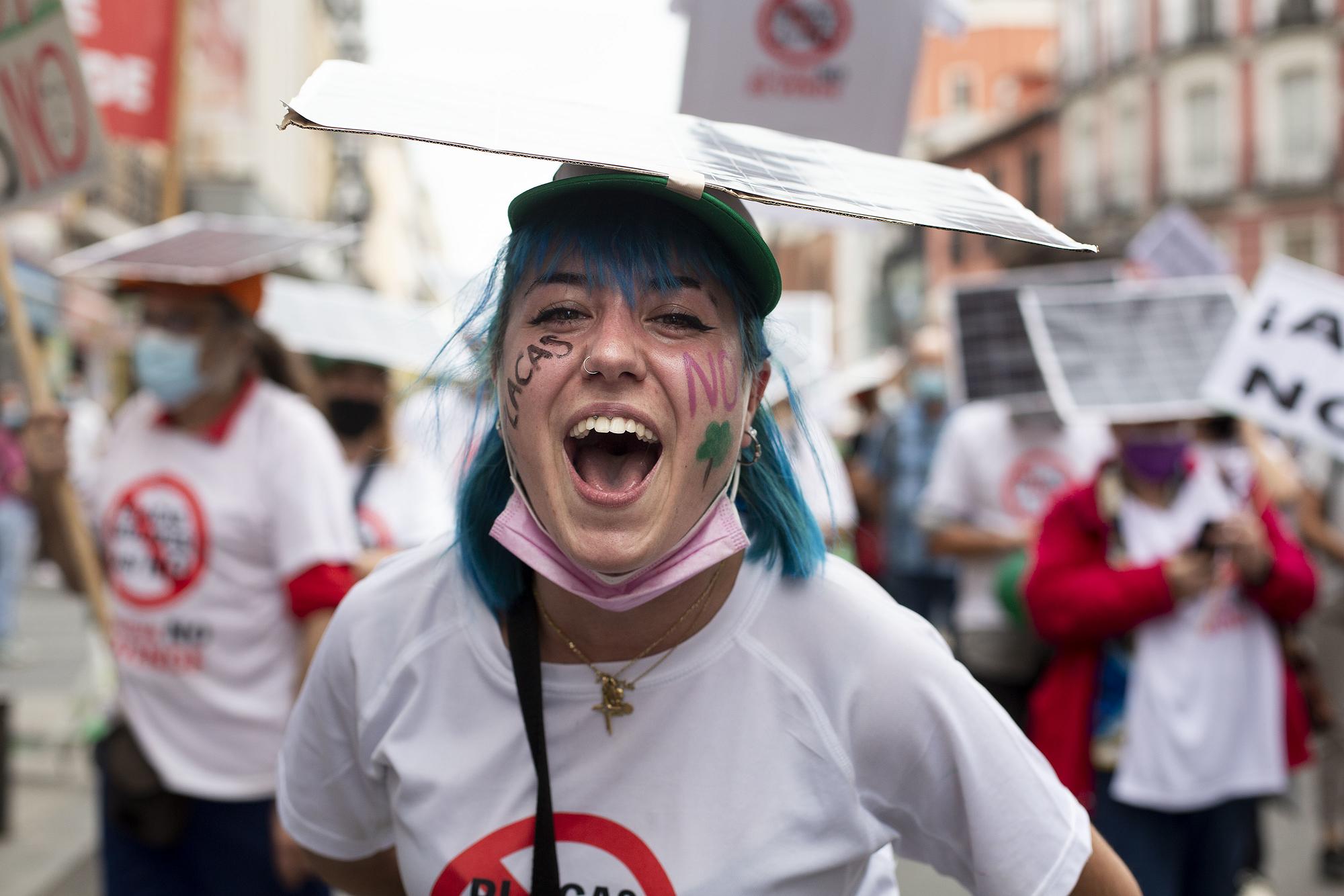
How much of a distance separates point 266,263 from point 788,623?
89.7 inches

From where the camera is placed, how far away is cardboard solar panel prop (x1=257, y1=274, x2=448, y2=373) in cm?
472

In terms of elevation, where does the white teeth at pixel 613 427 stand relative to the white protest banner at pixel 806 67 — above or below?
below

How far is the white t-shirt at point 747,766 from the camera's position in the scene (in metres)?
1.77

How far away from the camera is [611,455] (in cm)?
179

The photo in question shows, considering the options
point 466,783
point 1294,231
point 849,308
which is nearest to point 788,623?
point 466,783

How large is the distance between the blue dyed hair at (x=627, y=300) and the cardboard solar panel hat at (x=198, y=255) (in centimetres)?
170

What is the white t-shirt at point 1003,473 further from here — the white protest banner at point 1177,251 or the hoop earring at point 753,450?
the hoop earring at point 753,450

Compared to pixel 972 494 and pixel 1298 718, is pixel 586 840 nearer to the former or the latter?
pixel 1298 718

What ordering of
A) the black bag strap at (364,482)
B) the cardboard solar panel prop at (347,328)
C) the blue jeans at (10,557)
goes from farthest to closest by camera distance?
the blue jeans at (10,557), the black bag strap at (364,482), the cardboard solar panel prop at (347,328)

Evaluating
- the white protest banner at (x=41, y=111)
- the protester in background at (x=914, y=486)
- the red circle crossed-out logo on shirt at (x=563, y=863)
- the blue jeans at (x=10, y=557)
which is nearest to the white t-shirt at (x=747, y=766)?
the red circle crossed-out logo on shirt at (x=563, y=863)

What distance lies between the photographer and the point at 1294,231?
36438mm

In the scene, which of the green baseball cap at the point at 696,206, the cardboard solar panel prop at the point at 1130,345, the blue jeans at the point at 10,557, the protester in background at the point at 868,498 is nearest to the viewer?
the green baseball cap at the point at 696,206

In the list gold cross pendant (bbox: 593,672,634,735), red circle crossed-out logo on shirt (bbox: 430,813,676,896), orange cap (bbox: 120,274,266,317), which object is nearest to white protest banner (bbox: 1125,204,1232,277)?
orange cap (bbox: 120,274,266,317)

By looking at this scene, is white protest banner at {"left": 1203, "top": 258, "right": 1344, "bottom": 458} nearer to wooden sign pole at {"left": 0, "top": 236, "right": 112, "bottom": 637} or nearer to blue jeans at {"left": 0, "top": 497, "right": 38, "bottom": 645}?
wooden sign pole at {"left": 0, "top": 236, "right": 112, "bottom": 637}
